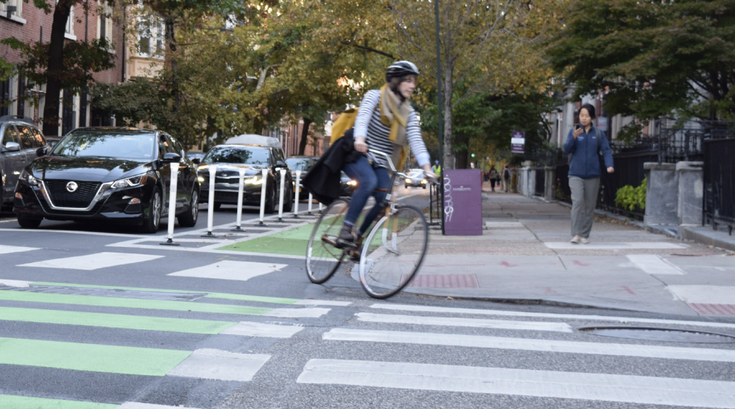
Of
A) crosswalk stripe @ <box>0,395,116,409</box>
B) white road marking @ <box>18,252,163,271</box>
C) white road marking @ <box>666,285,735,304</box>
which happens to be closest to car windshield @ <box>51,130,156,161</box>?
white road marking @ <box>18,252,163,271</box>

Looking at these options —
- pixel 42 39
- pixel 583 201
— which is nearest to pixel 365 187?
pixel 583 201

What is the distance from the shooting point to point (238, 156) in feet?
76.5

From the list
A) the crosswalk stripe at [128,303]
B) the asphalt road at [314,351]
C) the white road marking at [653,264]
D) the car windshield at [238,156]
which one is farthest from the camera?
the car windshield at [238,156]

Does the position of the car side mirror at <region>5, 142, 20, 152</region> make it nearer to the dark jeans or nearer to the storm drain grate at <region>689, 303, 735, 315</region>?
the dark jeans

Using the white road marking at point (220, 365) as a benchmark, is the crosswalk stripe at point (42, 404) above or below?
below

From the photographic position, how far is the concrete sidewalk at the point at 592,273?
759 cm

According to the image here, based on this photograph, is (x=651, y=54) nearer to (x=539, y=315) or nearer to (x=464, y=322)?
(x=539, y=315)

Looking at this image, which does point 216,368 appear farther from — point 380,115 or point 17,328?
point 380,115

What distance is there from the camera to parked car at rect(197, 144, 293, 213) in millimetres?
21969

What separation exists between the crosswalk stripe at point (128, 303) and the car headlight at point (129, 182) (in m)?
6.39

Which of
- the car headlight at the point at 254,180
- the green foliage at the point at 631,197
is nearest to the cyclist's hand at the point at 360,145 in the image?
the green foliage at the point at 631,197

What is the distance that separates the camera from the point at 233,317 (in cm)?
602

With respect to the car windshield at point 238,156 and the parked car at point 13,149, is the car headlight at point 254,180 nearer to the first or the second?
the car windshield at point 238,156

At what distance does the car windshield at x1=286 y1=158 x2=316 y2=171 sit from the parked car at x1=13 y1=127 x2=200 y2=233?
51.6ft
